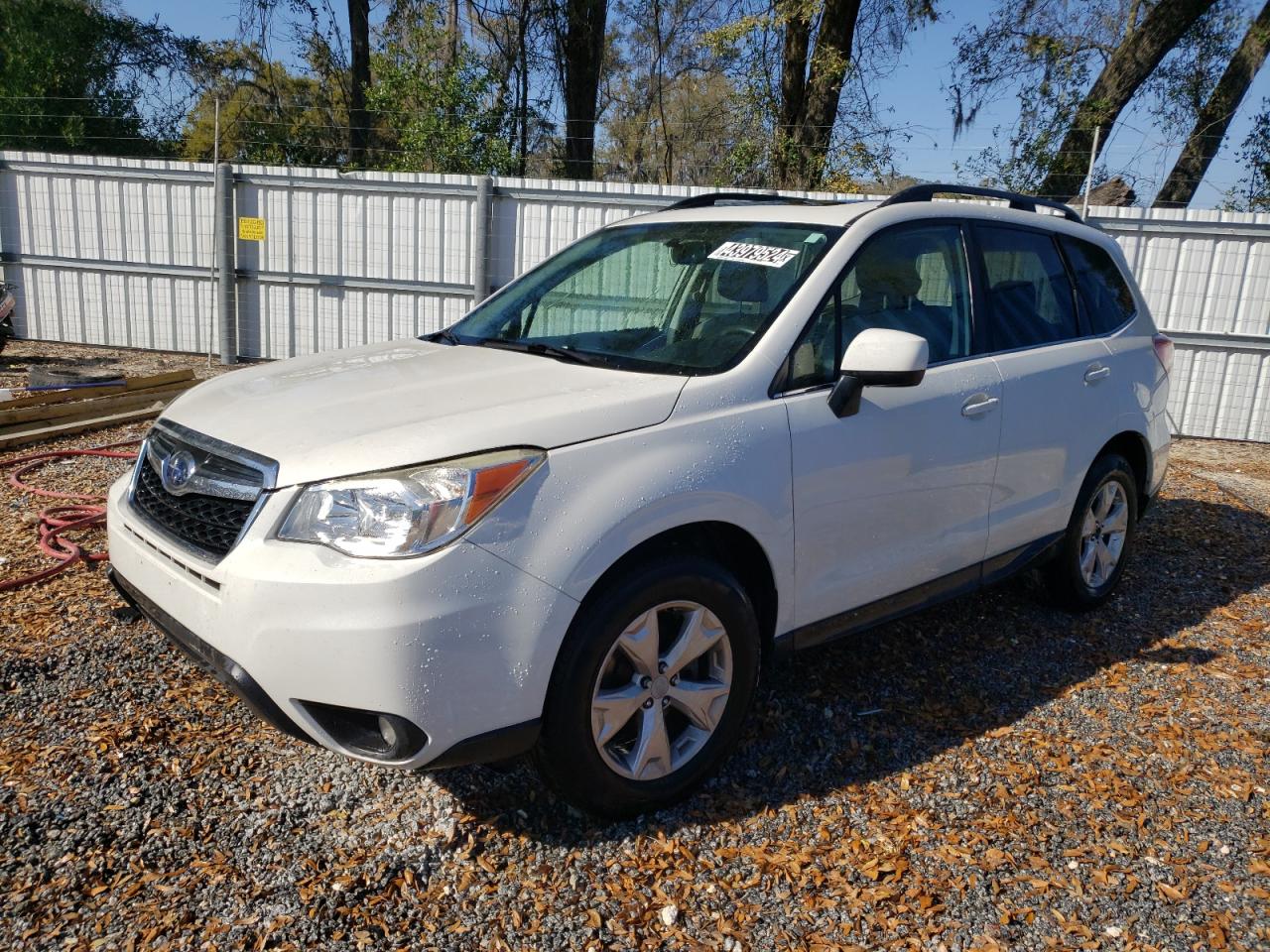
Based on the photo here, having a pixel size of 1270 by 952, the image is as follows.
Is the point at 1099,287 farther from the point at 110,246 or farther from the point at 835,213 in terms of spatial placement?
the point at 110,246

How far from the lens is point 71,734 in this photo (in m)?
3.18

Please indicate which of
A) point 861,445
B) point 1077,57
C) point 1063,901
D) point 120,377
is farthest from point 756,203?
point 1077,57

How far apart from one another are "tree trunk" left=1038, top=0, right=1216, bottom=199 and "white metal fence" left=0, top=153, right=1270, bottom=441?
4888mm

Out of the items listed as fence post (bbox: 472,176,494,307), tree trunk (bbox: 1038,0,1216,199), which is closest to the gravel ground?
fence post (bbox: 472,176,494,307)

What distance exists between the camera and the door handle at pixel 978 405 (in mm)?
3619

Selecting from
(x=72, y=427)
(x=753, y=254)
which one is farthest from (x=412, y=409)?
(x=72, y=427)

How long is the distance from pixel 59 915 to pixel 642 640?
62.6 inches

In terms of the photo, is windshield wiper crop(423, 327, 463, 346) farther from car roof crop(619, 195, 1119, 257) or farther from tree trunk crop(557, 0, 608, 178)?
tree trunk crop(557, 0, 608, 178)

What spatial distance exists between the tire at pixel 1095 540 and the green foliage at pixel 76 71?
19507 millimetres

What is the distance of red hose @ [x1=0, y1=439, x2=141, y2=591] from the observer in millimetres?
4473

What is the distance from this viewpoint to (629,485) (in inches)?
104

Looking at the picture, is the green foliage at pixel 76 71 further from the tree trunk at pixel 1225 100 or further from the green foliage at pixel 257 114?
the tree trunk at pixel 1225 100

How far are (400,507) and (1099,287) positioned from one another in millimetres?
3691

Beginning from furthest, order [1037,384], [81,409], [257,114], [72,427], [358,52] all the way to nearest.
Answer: [257,114], [358,52], [81,409], [72,427], [1037,384]
